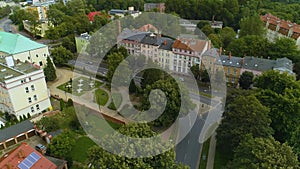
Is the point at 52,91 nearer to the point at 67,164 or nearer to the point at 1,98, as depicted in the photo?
the point at 1,98

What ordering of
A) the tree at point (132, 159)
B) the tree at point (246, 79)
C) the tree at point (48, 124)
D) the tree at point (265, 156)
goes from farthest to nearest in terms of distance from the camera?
the tree at point (246, 79), the tree at point (48, 124), the tree at point (265, 156), the tree at point (132, 159)

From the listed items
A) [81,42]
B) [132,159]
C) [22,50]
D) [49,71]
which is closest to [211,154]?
[132,159]

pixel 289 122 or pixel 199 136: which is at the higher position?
pixel 289 122

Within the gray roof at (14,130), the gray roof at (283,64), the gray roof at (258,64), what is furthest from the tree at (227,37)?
the gray roof at (14,130)

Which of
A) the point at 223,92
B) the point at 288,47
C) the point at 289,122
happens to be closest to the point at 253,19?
the point at 288,47

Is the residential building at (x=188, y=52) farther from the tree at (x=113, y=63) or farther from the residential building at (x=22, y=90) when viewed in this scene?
the residential building at (x=22, y=90)

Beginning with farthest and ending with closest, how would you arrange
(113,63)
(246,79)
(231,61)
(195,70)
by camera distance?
(195,70)
(231,61)
(113,63)
(246,79)

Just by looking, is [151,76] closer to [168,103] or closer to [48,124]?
[168,103]
